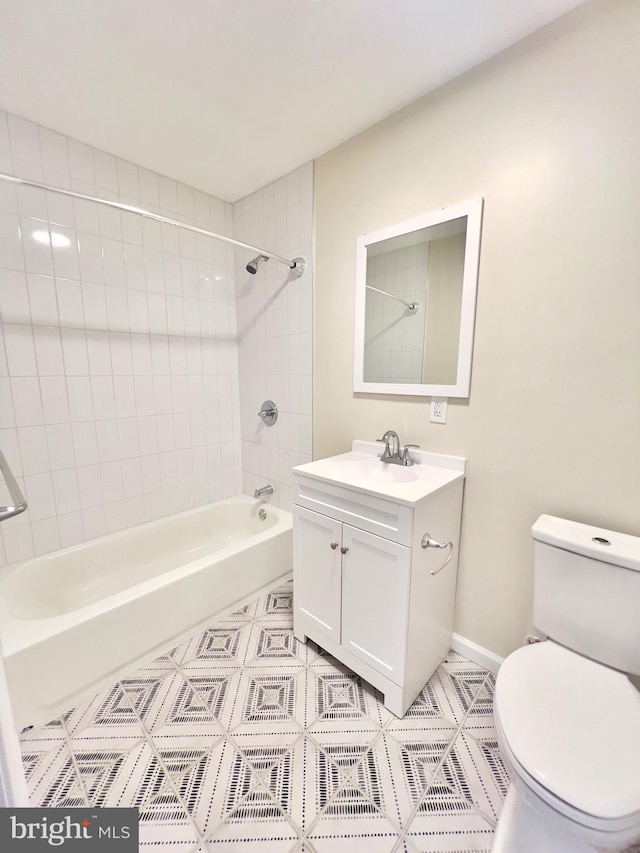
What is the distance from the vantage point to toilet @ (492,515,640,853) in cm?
71

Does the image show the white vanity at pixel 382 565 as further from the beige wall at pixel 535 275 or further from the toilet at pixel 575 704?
the toilet at pixel 575 704

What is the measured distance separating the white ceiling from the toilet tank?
5.40 ft

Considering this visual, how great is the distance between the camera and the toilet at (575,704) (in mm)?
714

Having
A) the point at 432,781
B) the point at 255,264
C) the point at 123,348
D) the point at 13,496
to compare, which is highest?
the point at 255,264

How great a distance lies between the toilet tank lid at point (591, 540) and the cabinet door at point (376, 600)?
1.49 feet

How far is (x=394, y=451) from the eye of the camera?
1.65 m

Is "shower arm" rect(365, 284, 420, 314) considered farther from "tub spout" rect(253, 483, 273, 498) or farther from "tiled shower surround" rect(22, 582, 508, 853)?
"tiled shower surround" rect(22, 582, 508, 853)

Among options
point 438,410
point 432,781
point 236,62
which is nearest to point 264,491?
point 438,410

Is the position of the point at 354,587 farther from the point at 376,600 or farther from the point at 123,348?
the point at 123,348

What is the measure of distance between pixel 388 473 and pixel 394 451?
0.42ft

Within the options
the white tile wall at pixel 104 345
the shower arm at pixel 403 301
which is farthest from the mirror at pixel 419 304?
the white tile wall at pixel 104 345

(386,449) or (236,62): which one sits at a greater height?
(236,62)

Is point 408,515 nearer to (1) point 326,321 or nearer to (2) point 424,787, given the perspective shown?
(2) point 424,787

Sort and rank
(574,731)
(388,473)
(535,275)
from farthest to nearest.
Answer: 1. (388,473)
2. (535,275)
3. (574,731)
